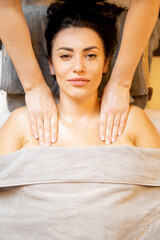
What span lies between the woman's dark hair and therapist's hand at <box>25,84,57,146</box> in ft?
0.76

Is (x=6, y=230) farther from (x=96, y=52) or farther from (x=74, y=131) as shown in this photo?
(x=96, y=52)

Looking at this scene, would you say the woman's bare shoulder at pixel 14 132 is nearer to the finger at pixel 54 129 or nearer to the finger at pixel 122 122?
the finger at pixel 54 129

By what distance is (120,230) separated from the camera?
1.15 metres

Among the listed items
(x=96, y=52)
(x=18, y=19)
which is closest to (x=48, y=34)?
(x=18, y=19)

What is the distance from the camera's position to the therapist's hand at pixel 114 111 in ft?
4.63

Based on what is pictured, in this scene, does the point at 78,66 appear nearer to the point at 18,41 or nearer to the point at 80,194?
the point at 18,41

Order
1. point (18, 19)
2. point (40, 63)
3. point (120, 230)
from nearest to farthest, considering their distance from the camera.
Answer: point (120, 230)
point (18, 19)
point (40, 63)

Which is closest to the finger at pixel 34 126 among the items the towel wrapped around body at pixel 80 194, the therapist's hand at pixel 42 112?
the therapist's hand at pixel 42 112

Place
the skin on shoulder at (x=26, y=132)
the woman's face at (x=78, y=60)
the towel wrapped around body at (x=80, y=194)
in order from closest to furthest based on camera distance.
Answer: the towel wrapped around body at (x=80, y=194)
the woman's face at (x=78, y=60)
the skin on shoulder at (x=26, y=132)

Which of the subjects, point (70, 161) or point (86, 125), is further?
point (86, 125)

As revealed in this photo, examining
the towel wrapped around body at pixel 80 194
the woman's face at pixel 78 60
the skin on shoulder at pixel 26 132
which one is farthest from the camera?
the skin on shoulder at pixel 26 132

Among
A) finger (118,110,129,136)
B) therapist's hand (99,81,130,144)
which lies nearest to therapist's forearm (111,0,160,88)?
therapist's hand (99,81,130,144)

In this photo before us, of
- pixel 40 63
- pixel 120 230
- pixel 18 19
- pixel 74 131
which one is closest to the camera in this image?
pixel 120 230

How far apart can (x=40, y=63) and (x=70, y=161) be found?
0.64 meters
